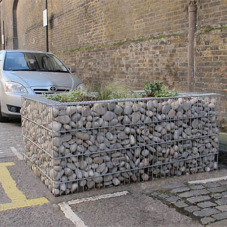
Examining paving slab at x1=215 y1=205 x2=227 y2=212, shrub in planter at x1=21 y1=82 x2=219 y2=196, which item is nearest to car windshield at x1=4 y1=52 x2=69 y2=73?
shrub in planter at x1=21 y1=82 x2=219 y2=196

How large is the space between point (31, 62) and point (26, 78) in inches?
48.5

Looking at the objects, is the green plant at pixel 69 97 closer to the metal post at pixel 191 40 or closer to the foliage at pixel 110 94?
the foliage at pixel 110 94

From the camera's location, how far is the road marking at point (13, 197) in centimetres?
356

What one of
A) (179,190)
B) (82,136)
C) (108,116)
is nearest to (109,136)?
(108,116)

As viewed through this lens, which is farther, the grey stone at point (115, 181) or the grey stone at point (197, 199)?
the grey stone at point (115, 181)

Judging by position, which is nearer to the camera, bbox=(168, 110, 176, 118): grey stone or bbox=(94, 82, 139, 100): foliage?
bbox=(168, 110, 176, 118): grey stone

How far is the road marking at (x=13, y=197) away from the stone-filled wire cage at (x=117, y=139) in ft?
0.88

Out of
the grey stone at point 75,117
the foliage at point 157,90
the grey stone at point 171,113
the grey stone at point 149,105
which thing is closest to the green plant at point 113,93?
the foliage at point 157,90

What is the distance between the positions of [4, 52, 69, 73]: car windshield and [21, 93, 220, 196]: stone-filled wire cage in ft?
13.5

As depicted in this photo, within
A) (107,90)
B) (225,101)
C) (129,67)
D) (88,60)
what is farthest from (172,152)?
(88,60)

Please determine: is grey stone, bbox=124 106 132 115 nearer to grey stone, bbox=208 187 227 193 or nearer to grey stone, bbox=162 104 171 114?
grey stone, bbox=162 104 171 114

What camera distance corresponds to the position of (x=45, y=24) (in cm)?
1747

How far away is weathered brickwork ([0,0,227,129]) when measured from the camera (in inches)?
290

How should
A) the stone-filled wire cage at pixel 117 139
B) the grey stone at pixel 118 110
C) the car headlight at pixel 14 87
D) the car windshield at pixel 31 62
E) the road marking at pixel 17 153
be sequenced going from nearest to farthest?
the stone-filled wire cage at pixel 117 139, the grey stone at pixel 118 110, the road marking at pixel 17 153, the car headlight at pixel 14 87, the car windshield at pixel 31 62
